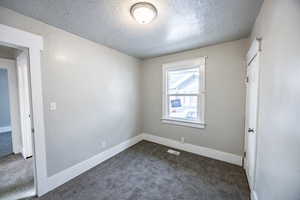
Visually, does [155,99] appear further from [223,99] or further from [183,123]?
[223,99]

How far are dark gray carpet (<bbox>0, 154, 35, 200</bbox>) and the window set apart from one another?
2828 millimetres

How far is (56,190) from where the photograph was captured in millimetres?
1817

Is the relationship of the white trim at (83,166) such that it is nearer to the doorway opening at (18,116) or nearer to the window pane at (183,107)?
the doorway opening at (18,116)

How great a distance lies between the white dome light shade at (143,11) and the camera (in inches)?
53.7

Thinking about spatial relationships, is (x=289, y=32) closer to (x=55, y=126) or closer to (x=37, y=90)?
(x=37, y=90)

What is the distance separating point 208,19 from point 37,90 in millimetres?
2556

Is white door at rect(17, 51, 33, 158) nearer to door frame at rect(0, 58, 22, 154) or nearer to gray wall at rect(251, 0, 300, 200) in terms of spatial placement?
door frame at rect(0, 58, 22, 154)

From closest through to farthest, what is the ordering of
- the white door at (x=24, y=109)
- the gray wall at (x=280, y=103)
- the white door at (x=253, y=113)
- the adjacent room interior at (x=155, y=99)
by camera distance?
the gray wall at (x=280, y=103) < the adjacent room interior at (x=155, y=99) < the white door at (x=253, y=113) < the white door at (x=24, y=109)

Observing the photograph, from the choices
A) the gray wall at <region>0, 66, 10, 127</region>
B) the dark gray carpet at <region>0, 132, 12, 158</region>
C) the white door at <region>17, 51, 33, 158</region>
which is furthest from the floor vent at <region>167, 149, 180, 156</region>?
the gray wall at <region>0, 66, 10, 127</region>

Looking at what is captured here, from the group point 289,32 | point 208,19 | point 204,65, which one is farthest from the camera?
point 204,65

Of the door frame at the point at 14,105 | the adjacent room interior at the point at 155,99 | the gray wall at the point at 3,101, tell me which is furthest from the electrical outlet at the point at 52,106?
the gray wall at the point at 3,101

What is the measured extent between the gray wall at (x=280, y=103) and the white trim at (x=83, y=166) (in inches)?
100

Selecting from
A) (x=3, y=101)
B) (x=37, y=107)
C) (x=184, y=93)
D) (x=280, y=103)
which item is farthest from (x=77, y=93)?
(x=3, y=101)

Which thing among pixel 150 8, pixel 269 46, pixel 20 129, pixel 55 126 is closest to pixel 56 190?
pixel 55 126
